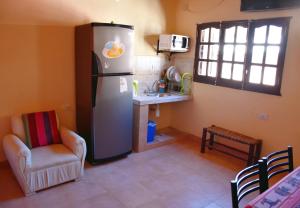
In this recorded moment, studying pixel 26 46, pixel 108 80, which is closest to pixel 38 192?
pixel 108 80

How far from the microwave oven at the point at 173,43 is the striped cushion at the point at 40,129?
6.90 feet

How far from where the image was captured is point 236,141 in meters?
3.84

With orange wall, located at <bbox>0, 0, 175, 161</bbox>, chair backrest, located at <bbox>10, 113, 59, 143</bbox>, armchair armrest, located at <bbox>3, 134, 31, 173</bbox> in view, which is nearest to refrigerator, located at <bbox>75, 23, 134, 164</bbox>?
orange wall, located at <bbox>0, 0, 175, 161</bbox>

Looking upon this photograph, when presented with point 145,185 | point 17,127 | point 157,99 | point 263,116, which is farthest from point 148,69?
point 17,127

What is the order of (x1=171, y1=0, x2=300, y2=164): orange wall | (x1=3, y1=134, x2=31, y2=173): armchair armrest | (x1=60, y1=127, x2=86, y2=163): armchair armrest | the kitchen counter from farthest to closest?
the kitchen counter, (x1=171, y1=0, x2=300, y2=164): orange wall, (x1=60, y1=127, x2=86, y2=163): armchair armrest, (x1=3, y1=134, x2=31, y2=173): armchair armrest

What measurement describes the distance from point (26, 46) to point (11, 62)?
268 mm

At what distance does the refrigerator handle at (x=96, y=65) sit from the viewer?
126 inches

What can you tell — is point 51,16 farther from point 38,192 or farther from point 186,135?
point 186,135

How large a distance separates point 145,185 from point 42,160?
1209 mm

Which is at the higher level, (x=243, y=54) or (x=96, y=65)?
(x=243, y=54)

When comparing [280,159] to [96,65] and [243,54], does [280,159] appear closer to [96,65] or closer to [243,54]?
[243,54]

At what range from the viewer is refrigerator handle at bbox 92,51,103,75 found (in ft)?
10.5

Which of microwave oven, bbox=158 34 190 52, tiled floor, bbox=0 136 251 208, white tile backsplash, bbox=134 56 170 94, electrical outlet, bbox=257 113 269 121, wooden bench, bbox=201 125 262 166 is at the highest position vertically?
microwave oven, bbox=158 34 190 52

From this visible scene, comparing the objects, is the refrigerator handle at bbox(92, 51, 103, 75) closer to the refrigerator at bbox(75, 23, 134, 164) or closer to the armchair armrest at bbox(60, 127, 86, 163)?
the refrigerator at bbox(75, 23, 134, 164)
